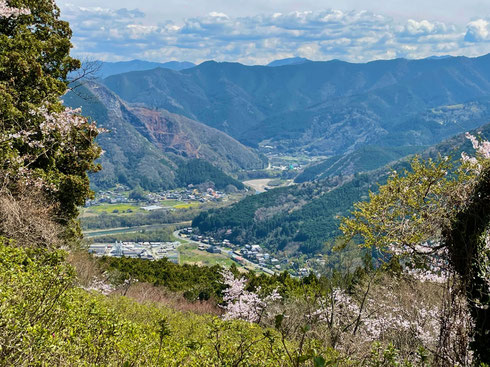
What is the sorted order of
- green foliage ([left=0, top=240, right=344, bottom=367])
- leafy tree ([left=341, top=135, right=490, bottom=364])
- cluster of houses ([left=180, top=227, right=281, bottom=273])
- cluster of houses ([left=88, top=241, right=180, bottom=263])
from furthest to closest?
cluster of houses ([left=180, top=227, right=281, bottom=273])
cluster of houses ([left=88, top=241, right=180, bottom=263])
leafy tree ([left=341, top=135, right=490, bottom=364])
green foliage ([left=0, top=240, right=344, bottom=367])

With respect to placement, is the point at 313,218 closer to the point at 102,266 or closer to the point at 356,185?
the point at 356,185

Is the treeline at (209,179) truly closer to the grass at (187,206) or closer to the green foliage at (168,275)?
the grass at (187,206)

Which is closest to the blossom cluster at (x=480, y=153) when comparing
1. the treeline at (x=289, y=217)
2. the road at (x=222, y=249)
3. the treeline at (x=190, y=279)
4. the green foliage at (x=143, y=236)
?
the treeline at (x=190, y=279)

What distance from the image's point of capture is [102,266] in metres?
21.8

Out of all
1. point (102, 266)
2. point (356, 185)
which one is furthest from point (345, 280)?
point (356, 185)

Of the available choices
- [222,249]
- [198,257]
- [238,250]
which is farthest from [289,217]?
[198,257]

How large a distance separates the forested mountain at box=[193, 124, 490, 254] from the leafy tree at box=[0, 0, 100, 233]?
89.3 meters

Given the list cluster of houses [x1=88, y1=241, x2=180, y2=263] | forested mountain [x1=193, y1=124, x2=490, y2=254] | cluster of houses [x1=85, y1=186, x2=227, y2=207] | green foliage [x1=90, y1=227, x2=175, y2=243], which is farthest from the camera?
cluster of houses [x1=85, y1=186, x2=227, y2=207]

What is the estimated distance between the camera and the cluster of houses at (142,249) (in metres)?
81.8

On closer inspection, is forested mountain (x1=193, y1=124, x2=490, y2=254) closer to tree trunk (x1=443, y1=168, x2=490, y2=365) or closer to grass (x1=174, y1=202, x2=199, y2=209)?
grass (x1=174, y1=202, x2=199, y2=209)

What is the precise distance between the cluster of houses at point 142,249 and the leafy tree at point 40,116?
66.3 meters

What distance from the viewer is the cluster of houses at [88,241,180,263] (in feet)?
268

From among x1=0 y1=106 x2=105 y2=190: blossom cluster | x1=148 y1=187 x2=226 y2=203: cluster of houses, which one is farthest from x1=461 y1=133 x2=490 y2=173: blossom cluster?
x1=148 y1=187 x2=226 y2=203: cluster of houses

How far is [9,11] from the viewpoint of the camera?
14297 millimetres
